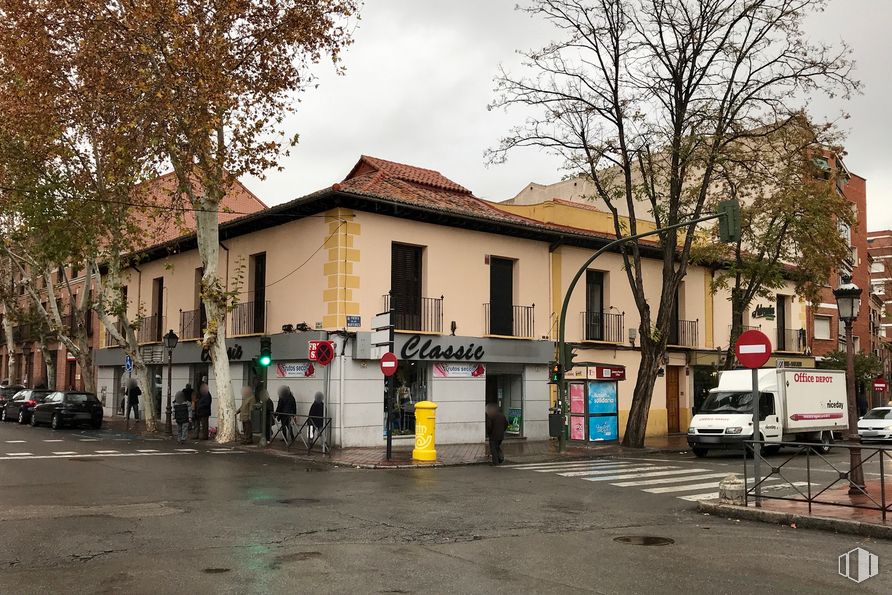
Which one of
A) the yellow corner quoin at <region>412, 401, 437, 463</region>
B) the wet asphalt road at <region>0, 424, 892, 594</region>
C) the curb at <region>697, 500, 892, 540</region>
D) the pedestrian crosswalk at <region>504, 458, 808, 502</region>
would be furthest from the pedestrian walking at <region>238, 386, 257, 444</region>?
the curb at <region>697, 500, 892, 540</region>

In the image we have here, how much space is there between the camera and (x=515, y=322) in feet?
83.2

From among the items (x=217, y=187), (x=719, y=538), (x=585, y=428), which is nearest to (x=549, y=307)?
(x=585, y=428)

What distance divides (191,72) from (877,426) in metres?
26.3

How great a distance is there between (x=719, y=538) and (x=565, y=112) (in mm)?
16474

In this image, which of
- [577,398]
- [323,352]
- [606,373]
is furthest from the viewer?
[606,373]

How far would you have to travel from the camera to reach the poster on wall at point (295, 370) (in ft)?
73.8

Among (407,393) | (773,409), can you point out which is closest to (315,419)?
(407,393)

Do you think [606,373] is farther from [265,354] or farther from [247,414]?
[247,414]

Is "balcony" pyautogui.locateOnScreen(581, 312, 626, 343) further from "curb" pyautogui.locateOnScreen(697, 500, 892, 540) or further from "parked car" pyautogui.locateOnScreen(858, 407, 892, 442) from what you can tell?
"curb" pyautogui.locateOnScreen(697, 500, 892, 540)

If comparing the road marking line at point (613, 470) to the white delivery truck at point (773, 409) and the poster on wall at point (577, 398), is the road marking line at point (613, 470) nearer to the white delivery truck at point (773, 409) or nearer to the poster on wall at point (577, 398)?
the white delivery truck at point (773, 409)

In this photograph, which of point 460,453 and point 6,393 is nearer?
point 460,453

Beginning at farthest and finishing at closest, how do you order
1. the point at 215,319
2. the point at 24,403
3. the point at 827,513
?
the point at 24,403, the point at 215,319, the point at 827,513

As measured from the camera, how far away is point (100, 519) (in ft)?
32.0

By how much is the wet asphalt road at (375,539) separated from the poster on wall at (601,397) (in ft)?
31.7
